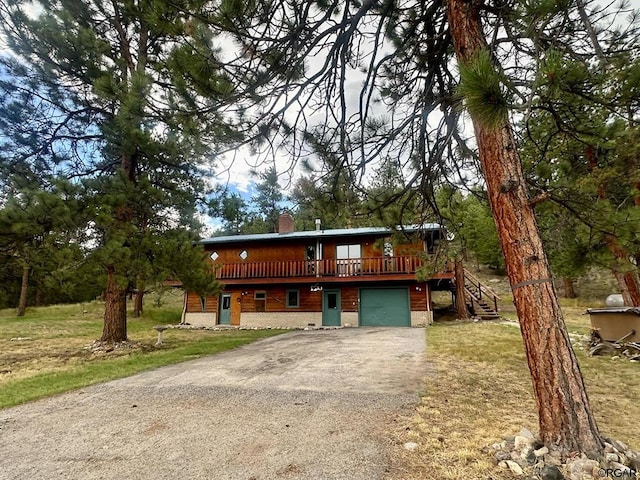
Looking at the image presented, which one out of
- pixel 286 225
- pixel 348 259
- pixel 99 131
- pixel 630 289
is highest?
pixel 99 131

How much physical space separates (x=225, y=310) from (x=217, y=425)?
47.5 feet

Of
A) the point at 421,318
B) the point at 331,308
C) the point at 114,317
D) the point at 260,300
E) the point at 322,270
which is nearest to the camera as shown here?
the point at 114,317

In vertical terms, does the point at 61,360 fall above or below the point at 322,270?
below

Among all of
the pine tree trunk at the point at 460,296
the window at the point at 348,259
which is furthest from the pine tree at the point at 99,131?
the pine tree trunk at the point at 460,296

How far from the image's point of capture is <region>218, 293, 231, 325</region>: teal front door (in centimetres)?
1719

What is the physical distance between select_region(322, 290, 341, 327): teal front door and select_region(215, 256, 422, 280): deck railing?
1372 millimetres

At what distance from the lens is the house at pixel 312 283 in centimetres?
1480

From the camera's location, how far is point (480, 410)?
380 cm

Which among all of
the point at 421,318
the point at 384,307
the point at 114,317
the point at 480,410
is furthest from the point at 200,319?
the point at 480,410

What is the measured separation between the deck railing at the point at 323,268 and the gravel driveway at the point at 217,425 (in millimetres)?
8427

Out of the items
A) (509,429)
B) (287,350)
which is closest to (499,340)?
(287,350)

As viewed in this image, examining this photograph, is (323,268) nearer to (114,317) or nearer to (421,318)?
(421,318)

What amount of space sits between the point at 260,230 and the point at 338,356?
23.1 m

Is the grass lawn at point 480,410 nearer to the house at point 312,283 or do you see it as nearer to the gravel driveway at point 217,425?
the gravel driveway at point 217,425
